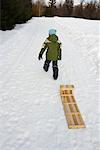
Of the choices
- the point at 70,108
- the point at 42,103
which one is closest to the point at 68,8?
the point at 42,103

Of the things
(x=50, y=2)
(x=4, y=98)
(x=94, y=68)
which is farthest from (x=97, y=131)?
(x=50, y=2)

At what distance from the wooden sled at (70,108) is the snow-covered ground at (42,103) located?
11cm

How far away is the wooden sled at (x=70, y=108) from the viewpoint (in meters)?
6.33

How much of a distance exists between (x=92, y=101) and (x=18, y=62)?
4.66 m

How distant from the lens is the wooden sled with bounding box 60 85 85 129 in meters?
6.33

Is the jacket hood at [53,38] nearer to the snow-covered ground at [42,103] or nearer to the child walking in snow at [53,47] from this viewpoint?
the child walking in snow at [53,47]

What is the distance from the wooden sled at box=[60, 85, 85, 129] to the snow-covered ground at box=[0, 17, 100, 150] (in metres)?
0.11

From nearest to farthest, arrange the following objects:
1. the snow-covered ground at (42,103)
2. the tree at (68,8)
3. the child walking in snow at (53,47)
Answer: the snow-covered ground at (42,103) → the child walking in snow at (53,47) → the tree at (68,8)

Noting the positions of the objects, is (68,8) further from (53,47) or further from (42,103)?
(42,103)

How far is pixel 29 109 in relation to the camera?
7.02m

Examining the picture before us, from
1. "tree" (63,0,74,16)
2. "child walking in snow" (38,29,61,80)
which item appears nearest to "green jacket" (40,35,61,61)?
"child walking in snow" (38,29,61,80)

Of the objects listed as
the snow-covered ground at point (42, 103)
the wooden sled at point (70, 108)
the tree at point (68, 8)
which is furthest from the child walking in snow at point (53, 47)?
the tree at point (68, 8)

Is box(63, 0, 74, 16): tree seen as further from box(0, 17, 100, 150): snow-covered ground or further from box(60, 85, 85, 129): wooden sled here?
box(60, 85, 85, 129): wooden sled

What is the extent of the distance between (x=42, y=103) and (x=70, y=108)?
691 mm
